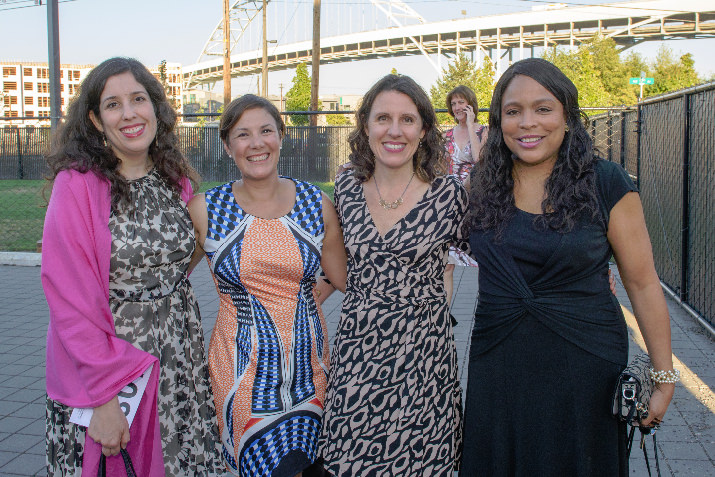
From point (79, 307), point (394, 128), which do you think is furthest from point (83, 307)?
point (394, 128)

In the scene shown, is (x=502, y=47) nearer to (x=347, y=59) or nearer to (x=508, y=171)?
(x=347, y=59)

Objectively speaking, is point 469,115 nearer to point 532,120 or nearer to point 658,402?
point 532,120

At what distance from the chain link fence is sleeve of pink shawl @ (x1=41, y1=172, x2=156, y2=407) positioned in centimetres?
72

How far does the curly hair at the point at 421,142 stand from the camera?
9.20ft

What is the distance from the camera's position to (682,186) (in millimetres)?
7188

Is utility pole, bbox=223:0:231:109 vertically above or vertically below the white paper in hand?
above

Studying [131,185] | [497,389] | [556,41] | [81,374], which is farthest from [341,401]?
[556,41]

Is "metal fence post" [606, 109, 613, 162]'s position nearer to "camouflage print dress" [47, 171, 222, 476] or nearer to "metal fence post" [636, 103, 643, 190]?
"metal fence post" [636, 103, 643, 190]

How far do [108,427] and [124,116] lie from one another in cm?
116

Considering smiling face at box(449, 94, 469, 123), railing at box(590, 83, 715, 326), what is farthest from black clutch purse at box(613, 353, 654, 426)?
smiling face at box(449, 94, 469, 123)

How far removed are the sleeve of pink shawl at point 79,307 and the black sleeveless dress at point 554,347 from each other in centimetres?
136

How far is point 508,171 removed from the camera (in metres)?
2.53

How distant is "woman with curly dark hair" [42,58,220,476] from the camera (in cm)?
225

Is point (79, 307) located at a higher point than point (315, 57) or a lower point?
lower
